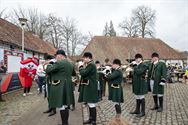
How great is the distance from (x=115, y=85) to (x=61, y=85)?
1.53m

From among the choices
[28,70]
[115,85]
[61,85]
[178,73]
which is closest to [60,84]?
[61,85]

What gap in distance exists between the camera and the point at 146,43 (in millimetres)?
43750

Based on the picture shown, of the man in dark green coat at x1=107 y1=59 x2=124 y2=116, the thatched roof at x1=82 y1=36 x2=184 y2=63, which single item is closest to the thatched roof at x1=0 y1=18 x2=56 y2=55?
the man in dark green coat at x1=107 y1=59 x2=124 y2=116

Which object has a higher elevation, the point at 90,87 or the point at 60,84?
the point at 60,84

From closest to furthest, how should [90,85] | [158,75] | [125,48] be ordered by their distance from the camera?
[90,85], [158,75], [125,48]

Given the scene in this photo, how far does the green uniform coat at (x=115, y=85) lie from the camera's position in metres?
6.82

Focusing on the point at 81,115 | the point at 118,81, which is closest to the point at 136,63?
the point at 118,81

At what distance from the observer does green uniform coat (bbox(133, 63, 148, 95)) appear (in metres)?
7.41

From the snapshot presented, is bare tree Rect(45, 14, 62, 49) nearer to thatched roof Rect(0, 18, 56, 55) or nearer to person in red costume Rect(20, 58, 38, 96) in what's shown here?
thatched roof Rect(0, 18, 56, 55)

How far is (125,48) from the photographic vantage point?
135 ft

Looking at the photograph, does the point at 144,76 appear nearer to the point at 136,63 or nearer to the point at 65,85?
the point at 136,63

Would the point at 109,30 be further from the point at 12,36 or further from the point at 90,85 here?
the point at 90,85

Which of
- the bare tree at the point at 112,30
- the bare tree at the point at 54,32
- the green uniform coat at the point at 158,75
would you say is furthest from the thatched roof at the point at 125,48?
the green uniform coat at the point at 158,75

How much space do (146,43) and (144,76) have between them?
1457 inches
